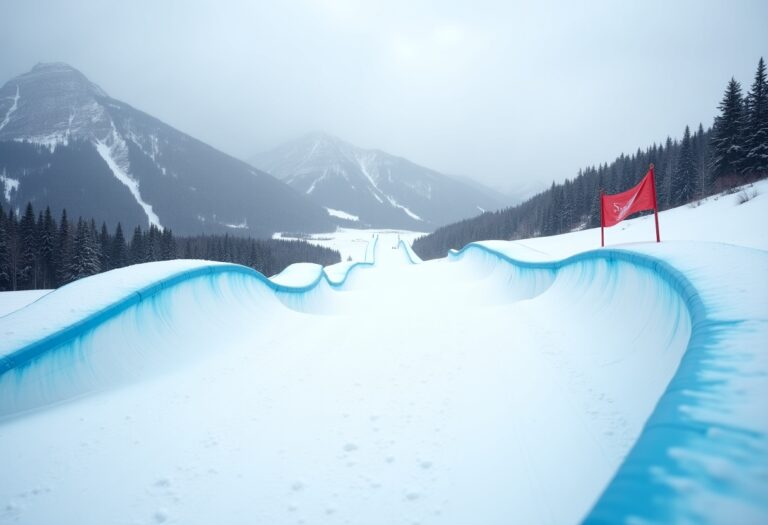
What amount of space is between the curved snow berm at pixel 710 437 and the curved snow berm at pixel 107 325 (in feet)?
14.3

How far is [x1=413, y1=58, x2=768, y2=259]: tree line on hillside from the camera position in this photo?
25.6 m

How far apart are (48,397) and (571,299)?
666 cm

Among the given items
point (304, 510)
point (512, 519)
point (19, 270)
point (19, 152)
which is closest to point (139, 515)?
point (304, 510)

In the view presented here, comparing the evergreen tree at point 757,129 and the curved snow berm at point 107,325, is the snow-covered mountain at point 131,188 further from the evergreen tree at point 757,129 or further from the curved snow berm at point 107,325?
the curved snow berm at point 107,325

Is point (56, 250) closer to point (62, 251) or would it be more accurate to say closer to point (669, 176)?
point (62, 251)

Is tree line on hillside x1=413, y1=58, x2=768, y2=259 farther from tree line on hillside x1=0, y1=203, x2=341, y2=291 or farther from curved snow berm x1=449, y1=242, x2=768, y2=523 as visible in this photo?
tree line on hillside x1=0, y1=203, x2=341, y2=291

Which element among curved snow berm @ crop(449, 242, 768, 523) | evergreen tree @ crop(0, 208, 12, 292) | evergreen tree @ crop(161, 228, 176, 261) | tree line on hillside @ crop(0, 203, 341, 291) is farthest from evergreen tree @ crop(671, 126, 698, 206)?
evergreen tree @ crop(0, 208, 12, 292)

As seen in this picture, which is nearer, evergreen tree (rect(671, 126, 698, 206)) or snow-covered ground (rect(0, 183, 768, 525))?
snow-covered ground (rect(0, 183, 768, 525))

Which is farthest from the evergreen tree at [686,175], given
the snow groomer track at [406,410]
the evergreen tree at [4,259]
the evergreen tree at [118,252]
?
the evergreen tree at [4,259]

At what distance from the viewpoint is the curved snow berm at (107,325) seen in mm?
3098

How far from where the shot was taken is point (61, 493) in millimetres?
2012

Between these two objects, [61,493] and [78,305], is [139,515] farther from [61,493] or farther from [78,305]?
[78,305]

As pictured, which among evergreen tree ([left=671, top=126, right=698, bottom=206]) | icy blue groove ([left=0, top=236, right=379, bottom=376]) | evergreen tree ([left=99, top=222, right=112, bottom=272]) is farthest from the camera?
evergreen tree ([left=99, top=222, right=112, bottom=272])

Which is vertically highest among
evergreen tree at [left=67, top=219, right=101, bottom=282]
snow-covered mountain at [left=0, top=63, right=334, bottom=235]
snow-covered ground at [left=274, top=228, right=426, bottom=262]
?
snow-covered mountain at [left=0, top=63, right=334, bottom=235]
